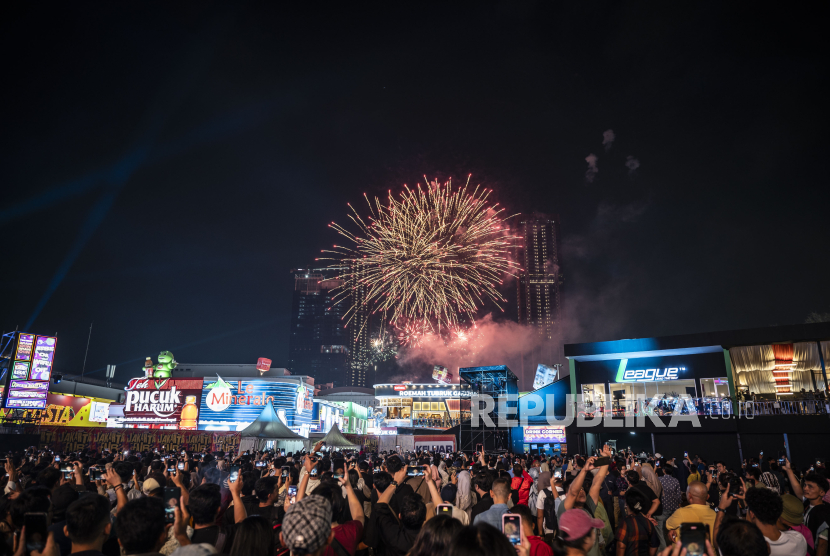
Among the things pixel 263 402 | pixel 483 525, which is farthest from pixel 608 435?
pixel 263 402

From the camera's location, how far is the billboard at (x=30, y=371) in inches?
1283

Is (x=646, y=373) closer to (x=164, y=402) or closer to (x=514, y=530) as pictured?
(x=514, y=530)

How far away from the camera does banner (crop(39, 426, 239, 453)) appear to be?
31797 mm

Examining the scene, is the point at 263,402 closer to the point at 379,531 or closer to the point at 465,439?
the point at 465,439

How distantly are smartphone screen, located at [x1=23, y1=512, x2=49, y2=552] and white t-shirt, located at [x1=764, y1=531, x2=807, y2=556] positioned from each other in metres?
6.35

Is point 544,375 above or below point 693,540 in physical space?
above

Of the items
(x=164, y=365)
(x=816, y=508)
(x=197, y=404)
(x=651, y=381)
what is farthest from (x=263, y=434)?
(x=164, y=365)

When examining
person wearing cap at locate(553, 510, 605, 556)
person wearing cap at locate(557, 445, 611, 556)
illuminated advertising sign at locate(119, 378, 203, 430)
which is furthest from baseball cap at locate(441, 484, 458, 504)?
illuminated advertising sign at locate(119, 378, 203, 430)

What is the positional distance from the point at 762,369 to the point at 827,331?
4407 mm

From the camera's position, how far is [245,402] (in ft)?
186

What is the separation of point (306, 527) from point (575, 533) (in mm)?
1939

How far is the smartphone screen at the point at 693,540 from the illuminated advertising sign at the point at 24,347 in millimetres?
42189

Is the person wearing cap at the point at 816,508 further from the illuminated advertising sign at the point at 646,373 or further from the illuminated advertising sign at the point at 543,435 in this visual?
the illuminated advertising sign at the point at 543,435

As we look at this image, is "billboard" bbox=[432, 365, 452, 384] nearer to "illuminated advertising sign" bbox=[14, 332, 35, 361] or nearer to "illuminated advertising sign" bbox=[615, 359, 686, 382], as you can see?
"illuminated advertising sign" bbox=[615, 359, 686, 382]
